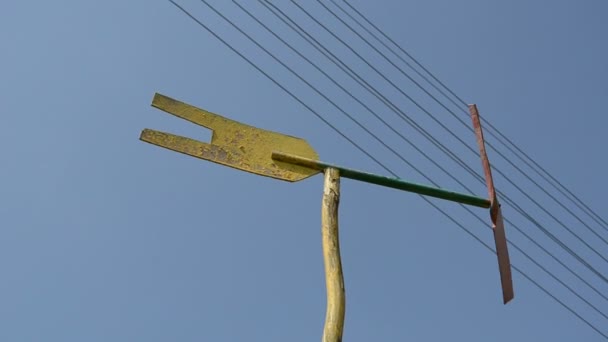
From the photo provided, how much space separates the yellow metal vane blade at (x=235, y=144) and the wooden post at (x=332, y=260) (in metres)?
0.12

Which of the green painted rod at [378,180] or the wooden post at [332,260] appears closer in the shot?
the wooden post at [332,260]

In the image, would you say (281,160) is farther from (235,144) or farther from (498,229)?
(498,229)

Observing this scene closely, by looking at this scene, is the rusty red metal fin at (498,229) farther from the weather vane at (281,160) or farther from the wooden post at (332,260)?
the wooden post at (332,260)

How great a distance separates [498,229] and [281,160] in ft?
3.60

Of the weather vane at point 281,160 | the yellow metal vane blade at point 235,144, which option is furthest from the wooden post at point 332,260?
the yellow metal vane blade at point 235,144

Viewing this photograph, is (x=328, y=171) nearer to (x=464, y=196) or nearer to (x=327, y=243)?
(x=327, y=243)

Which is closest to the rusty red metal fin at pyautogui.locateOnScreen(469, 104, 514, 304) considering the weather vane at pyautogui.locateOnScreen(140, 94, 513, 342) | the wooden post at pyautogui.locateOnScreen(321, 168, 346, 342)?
the weather vane at pyautogui.locateOnScreen(140, 94, 513, 342)

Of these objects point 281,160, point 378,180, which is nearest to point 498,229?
point 378,180

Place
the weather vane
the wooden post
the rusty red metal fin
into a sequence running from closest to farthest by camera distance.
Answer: the wooden post → the weather vane → the rusty red metal fin

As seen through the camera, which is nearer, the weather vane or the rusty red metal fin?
the weather vane

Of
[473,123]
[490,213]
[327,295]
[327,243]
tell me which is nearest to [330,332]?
[327,295]

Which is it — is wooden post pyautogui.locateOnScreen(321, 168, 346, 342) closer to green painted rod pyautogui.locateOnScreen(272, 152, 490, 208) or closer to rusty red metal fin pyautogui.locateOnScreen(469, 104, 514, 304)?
green painted rod pyautogui.locateOnScreen(272, 152, 490, 208)

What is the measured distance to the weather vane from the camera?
311 centimetres

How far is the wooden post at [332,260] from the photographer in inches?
107
